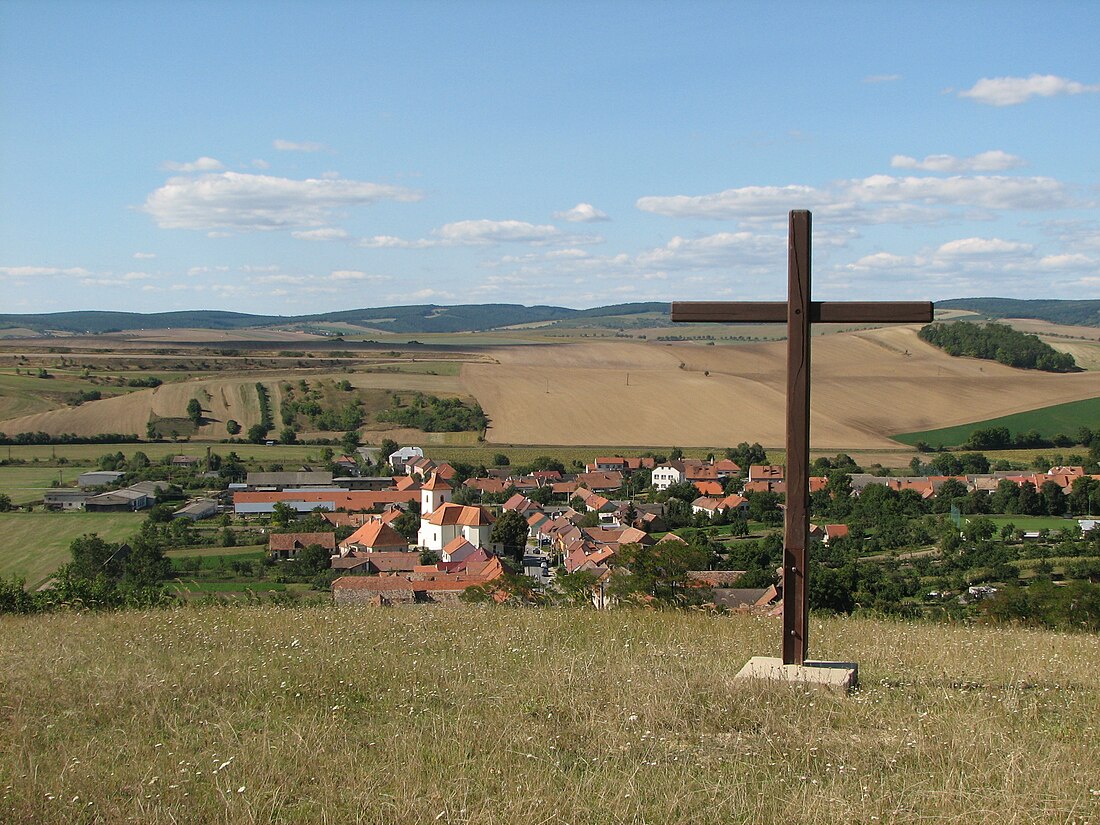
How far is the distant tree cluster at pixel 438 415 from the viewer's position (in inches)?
2596

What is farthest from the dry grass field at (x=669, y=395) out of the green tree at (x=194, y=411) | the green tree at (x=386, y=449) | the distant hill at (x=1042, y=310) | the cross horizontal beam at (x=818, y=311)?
the distant hill at (x=1042, y=310)

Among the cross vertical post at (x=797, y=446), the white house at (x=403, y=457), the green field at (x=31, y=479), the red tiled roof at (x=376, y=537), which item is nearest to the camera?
the cross vertical post at (x=797, y=446)

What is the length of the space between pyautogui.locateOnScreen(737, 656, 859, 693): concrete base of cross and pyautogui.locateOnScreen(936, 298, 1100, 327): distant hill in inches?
6397

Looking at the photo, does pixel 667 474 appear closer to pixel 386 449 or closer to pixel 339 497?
pixel 386 449

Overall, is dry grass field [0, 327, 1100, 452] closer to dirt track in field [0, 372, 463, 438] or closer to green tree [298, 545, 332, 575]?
dirt track in field [0, 372, 463, 438]

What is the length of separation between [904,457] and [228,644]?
55738 millimetres

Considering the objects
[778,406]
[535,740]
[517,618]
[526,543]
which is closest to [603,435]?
[778,406]

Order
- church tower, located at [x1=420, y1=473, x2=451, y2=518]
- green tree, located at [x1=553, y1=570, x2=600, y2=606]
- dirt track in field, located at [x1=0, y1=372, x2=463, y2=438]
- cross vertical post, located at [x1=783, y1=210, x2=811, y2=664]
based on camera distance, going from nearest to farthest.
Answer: cross vertical post, located at [x1=783, y1=210, x2=811, y2=664], green tree, located at [x1=553, y1=570, x2=600, y2=606], church tower, located at [x1=420, y1=473, x2=451, y2=518], dirt track in field, located at [x1=0, y1=372, x2=463, y2=438]

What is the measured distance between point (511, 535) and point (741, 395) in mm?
34513

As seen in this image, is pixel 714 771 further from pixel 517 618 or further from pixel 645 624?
pixel 517 618

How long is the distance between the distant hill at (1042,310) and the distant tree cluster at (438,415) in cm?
11346

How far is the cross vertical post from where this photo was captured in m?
6.65

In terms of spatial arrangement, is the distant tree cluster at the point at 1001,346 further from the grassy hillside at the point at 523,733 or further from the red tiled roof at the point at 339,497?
the grassy hillside at the point at 523,733

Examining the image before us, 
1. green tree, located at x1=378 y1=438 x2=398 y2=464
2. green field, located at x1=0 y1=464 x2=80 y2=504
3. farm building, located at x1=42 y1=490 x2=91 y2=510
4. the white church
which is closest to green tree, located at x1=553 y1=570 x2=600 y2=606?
the white church
